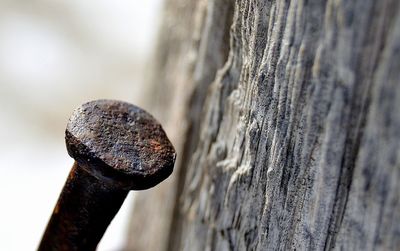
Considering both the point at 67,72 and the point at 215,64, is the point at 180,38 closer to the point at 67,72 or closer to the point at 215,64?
the point at 215,64

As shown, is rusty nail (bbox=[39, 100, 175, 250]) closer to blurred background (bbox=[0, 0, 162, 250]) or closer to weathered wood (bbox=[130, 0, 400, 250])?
weathered wood (bbox=[130, 0, 400, 250])

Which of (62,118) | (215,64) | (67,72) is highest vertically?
(215,64)

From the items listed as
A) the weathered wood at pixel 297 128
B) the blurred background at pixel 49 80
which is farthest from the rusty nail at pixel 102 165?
the blurred background at pixel 49 80

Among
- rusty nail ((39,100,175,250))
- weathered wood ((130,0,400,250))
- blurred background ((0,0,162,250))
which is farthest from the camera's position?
blurred background ((0,0,162,250))

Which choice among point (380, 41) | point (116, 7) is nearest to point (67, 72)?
point (116, 7)

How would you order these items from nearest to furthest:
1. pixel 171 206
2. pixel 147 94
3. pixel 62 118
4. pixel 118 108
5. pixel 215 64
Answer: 1. pixel 118 108
2. pixel 215 64
3. pixel 171 206
4. pixel 147 94
5. pixel 62 118

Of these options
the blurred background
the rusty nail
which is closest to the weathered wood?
the rusty nail

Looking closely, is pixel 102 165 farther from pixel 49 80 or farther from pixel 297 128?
pixel 49 80
